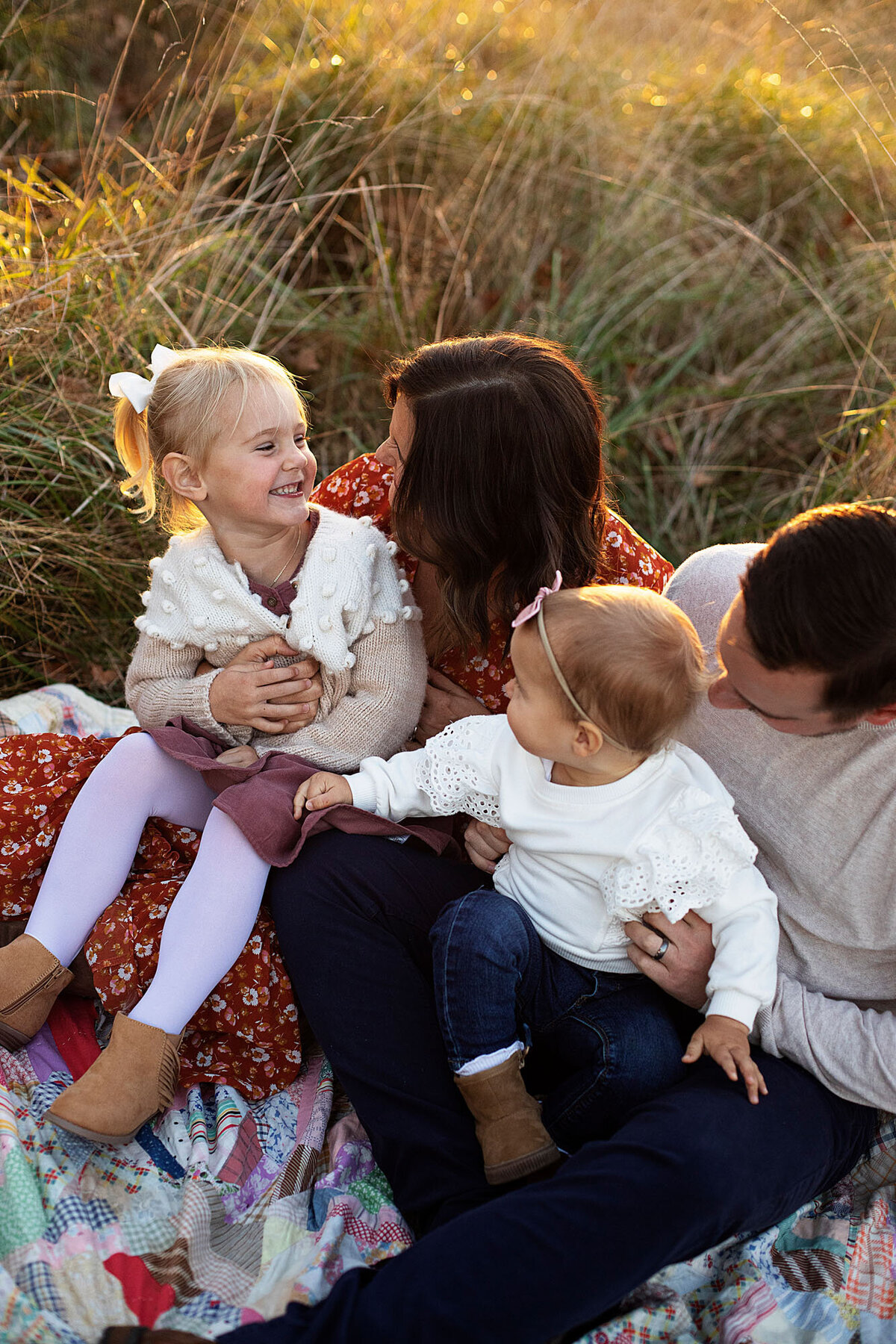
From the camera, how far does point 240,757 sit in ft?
7.00

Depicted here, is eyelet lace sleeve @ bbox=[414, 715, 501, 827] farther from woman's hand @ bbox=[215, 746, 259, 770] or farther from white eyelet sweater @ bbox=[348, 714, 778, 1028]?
woman's hand @ bbox=[215, 746, 259, 770]

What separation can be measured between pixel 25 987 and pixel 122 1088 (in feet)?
0.94

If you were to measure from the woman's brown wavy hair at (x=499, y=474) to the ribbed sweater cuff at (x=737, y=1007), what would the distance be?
82 cm

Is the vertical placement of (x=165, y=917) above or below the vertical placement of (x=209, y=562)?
below

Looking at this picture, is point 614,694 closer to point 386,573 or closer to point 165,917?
point 386,573

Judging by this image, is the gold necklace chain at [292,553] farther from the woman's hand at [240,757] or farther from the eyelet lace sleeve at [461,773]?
the eyelet lace sleeve at [461,773]

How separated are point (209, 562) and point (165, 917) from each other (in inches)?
27.8

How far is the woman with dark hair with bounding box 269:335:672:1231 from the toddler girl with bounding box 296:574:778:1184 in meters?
0.06

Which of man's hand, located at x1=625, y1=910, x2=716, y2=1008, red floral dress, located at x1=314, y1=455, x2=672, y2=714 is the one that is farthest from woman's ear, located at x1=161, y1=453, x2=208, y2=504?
man's hand, located at x1=625, y1=910, x2=716, y2=1008

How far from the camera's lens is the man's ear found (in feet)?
5.39

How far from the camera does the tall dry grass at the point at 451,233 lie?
10.5 ft

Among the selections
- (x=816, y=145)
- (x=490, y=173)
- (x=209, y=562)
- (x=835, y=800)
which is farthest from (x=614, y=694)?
(x=816, y=145)

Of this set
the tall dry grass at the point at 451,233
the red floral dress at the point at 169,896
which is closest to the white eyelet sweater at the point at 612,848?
the red floral dress at the point at 169,896

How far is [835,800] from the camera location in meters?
1.82
